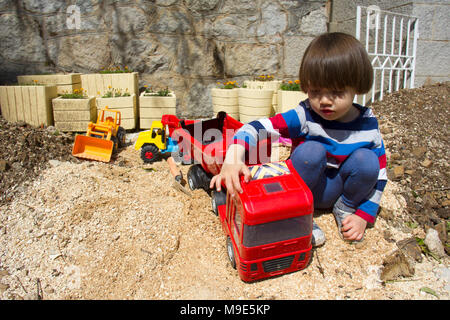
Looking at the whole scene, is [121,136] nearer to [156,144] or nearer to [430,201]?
[156,144]

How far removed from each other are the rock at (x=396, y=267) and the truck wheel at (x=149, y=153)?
5.85 ft

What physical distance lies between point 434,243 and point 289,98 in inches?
82.7

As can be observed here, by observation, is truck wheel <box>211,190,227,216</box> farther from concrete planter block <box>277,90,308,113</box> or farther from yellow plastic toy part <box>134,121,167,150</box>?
concrete planter block <box>277,90,308,113</box>

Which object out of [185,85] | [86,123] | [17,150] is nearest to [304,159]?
[17,150]

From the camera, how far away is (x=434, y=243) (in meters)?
1.61

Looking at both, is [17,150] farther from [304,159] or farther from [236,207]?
[304,159]

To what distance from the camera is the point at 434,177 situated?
2.16 meters

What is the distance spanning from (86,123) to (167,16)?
1479mm

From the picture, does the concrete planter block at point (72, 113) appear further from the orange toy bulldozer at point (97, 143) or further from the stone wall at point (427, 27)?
the stone wall at point (427, 27)

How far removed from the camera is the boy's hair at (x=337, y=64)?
1305 millimetres

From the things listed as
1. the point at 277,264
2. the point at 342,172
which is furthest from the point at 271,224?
the point at 342,172

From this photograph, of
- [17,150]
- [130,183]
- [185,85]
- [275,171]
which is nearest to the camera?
[275,171]

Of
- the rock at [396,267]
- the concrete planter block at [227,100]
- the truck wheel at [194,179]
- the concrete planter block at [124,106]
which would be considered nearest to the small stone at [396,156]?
the rock at [396,267]

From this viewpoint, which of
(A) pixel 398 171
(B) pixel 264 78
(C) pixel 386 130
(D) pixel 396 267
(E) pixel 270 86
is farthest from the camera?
(B) pixel 264 78
